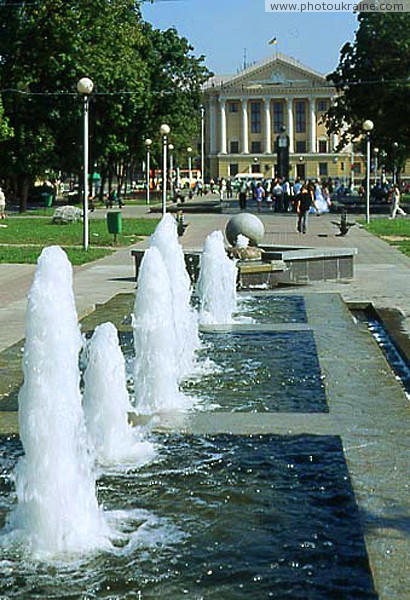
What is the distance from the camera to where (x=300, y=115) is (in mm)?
135375

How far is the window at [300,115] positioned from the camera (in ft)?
443

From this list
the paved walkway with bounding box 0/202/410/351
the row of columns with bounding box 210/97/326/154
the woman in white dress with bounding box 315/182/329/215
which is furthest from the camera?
the row of columns with bounding box 210/97/326/154

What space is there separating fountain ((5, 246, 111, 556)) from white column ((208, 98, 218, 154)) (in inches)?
5218

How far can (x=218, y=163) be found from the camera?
13438 centimetres

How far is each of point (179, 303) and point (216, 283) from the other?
301 cm

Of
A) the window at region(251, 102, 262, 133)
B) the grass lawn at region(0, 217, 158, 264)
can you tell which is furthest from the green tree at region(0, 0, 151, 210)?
the window at region(251, 102, 262, 133)

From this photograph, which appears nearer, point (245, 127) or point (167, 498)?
Result: point (167, 498)

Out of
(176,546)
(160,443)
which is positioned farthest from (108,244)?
(176,546)

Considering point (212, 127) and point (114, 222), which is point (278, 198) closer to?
point (114, 222)

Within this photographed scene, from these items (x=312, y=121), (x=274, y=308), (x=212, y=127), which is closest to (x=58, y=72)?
(x=274, y=308)

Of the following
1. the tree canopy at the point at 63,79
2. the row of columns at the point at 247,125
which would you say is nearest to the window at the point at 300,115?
the row of columns at the point at 247,125

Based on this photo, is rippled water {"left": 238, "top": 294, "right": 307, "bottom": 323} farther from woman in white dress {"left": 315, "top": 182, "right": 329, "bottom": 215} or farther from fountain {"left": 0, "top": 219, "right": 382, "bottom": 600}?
woman in white dress {"left": 315, "top": 182, "right": 329, "bottom": 215}

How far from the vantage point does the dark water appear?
14.2 ft

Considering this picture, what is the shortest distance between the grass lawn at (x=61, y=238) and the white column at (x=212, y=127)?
9708cm
